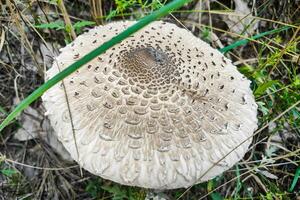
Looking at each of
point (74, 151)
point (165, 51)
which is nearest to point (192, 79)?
point (165, 51)

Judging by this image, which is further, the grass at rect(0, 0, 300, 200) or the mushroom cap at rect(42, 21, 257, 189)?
the grass at rect(0, 0, 300, 200)

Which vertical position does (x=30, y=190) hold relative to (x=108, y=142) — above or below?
below

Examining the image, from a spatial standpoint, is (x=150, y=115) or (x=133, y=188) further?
(x=133, y=188)

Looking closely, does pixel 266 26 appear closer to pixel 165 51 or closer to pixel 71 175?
pixel 165 51

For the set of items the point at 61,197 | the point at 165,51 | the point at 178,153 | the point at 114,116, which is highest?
the point at 165,51

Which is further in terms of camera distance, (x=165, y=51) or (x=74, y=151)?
(x=165, y=51)

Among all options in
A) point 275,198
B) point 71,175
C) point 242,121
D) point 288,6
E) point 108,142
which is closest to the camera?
point 108,142

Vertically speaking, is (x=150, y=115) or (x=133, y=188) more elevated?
(x=150, y=115)

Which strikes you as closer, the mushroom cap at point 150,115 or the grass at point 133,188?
the mushroom cap at point 150,115
